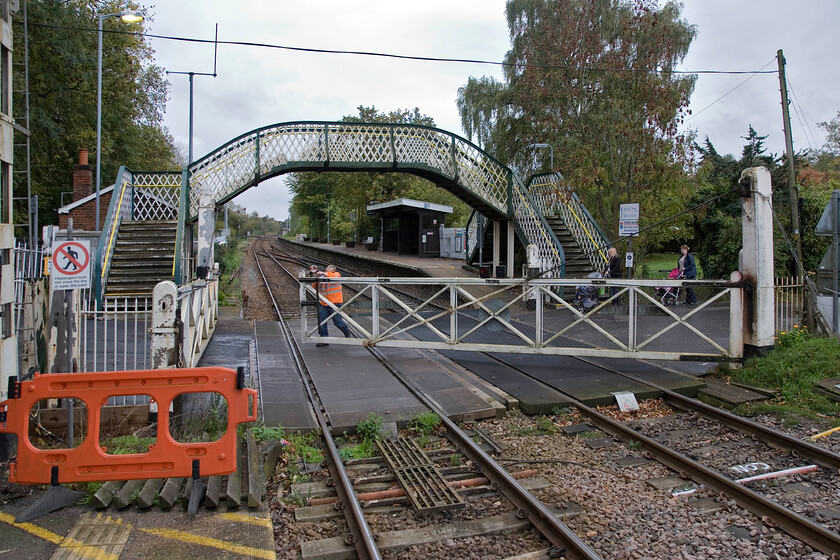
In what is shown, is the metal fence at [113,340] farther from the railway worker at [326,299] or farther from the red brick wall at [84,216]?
the red brick wall at [84,216]

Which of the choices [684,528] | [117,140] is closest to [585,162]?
[684,528]

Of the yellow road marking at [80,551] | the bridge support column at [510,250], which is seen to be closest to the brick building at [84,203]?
the bridge support column at [510,250]

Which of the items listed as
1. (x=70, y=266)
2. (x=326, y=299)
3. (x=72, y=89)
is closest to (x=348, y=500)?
(x=70, y=266)

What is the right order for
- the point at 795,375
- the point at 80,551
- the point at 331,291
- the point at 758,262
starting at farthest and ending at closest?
1. the point at 331,291
2. the point at 758,262
3. the point at 795,375
4. the point at 80,551

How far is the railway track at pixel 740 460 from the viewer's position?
4.70 m

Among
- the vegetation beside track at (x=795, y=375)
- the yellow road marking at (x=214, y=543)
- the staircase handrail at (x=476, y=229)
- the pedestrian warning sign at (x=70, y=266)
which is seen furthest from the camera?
the staircase handrail at (x=476, y=229)

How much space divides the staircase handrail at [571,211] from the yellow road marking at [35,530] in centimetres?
1442

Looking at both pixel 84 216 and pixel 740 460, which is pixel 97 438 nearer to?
pixel 740 460

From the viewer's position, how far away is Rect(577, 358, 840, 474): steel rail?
5.87 metres

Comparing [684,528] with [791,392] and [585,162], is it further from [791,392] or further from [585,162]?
[585,162]

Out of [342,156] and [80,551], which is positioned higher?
[342,156]

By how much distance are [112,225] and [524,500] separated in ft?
44.7

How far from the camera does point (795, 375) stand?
8.34 metres

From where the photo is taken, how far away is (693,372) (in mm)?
9328
